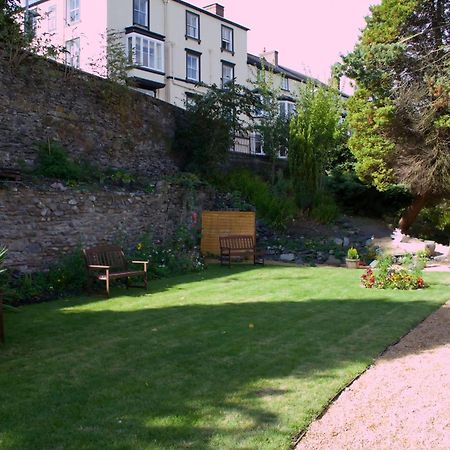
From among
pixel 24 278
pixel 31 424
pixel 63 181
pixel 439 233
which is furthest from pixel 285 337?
pixel 439 233

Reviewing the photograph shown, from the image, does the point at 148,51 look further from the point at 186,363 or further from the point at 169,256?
the point at 186,363

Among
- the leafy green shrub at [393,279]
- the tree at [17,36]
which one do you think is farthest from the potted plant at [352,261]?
the tree at [17,36]

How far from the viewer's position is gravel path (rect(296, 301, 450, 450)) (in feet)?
11.4

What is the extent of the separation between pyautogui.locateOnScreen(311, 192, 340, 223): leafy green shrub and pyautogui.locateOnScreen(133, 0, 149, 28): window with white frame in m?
13.4

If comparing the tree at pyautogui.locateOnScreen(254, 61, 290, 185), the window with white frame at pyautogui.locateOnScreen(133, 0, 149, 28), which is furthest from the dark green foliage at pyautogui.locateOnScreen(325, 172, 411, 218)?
the window with white frame at pyautogui.locateOnScreen(133, 0, 149, 28)

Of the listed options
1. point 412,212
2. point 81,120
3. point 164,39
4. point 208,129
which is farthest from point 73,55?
point 412,212

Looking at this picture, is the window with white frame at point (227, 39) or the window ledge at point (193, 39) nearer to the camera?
the window ledge at point (193, 39)

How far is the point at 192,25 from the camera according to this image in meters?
29.3

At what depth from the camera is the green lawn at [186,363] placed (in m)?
3.56

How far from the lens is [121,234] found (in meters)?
11.9

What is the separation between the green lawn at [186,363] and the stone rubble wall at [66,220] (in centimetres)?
173

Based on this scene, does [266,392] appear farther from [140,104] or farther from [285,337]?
[140,104]

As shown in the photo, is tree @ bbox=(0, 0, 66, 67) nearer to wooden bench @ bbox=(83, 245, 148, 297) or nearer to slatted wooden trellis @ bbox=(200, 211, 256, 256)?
wooden bench @ bbox=(83, 245, 148, 297)

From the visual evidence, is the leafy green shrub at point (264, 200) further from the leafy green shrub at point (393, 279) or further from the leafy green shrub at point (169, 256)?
the leafy green shrub at point (393, 279)
